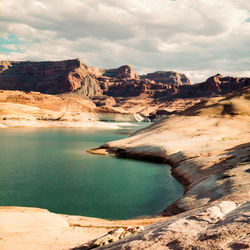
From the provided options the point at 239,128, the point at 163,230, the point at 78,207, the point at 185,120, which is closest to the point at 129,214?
the point at 78,207

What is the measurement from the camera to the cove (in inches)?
744

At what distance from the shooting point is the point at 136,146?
42375 millimetres

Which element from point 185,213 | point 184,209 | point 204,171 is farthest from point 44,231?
point 204,171

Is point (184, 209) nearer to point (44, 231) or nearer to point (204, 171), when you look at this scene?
point (44, 231)

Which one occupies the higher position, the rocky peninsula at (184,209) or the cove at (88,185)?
the rocky peninsula at (184,209)

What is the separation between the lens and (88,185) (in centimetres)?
2484

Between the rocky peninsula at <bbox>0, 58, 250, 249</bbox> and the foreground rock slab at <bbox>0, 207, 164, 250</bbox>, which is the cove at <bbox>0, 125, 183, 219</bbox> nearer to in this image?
the rocky peninsula at <bbox>0, 58, 250, 249</bbox>

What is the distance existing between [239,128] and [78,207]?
Answer: 126 ft

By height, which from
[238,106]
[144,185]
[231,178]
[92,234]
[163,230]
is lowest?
[144,185]

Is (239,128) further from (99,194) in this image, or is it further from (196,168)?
(99,194)

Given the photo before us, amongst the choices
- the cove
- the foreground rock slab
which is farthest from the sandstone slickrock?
the foreground rock slab

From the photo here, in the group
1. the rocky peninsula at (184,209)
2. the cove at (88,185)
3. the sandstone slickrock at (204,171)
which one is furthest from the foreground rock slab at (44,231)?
the cove at (88,185)

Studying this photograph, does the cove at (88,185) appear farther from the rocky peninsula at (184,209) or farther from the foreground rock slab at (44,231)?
the foreground rock slab at (44,231)

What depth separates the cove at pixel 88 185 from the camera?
18891 millimetres
